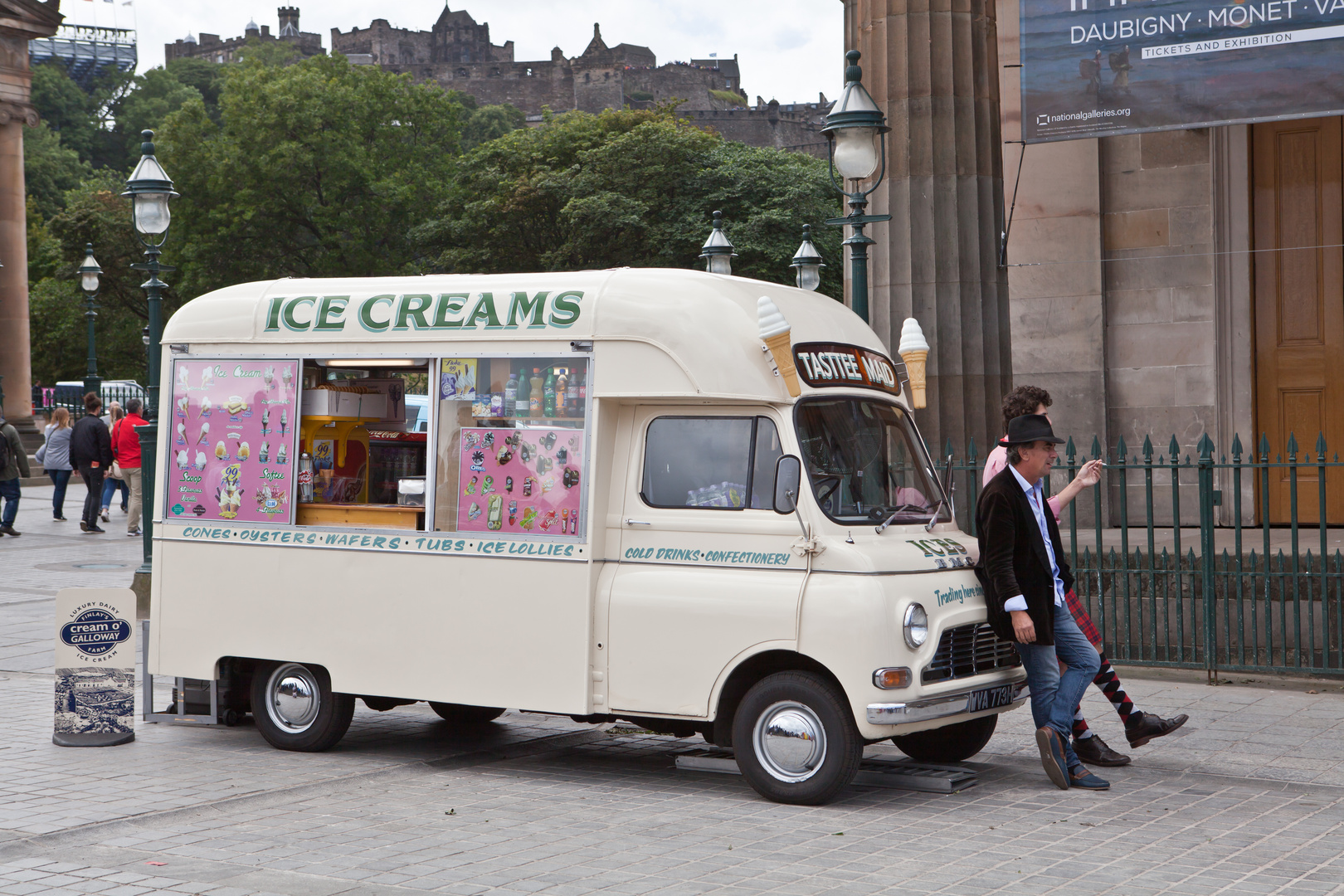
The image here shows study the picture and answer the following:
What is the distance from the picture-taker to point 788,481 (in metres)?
7.28

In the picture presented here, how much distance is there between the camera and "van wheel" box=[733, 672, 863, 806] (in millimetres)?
7043

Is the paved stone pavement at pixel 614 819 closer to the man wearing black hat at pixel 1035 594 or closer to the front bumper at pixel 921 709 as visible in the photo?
the man wearing black hat at pixel 1035 594

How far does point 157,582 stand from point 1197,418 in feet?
31.6

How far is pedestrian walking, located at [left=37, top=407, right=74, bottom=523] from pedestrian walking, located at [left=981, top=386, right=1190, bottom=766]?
19.3 m

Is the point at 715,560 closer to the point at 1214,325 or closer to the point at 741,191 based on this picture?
the point at 1214,325

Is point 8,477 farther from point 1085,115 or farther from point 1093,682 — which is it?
point 1093,682

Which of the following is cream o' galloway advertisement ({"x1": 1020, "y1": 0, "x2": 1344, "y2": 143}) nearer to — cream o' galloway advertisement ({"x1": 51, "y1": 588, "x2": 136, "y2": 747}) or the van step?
the van step

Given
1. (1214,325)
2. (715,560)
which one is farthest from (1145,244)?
(715,560)

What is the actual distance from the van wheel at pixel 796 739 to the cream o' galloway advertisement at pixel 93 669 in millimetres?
3983

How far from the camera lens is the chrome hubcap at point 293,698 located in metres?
8.57

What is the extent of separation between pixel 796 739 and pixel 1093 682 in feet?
6.10

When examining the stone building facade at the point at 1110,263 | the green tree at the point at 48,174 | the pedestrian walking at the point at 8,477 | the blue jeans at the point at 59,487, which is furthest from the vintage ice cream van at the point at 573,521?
the green tree at the point at 48,174

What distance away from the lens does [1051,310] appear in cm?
1443

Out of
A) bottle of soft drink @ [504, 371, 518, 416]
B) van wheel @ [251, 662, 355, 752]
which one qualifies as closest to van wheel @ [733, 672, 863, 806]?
bottle of soft drink @ [504, 371, 518, 416]
